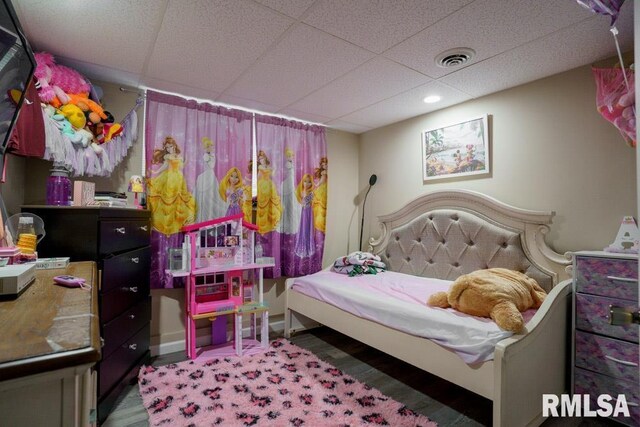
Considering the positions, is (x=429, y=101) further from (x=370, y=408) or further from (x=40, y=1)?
(x=40, y=1)

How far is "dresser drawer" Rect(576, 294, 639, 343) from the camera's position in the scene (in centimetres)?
163

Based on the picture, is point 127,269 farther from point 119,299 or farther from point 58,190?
point 58,190

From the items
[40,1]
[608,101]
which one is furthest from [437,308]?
[40,1]

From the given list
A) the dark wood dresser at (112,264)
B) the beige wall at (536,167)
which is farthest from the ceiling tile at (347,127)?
the dark wood dresser at (112,264)

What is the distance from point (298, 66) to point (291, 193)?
1.34 metres

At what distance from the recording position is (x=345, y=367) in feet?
7.84

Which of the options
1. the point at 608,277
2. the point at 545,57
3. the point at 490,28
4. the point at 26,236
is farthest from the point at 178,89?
the point at 608,277

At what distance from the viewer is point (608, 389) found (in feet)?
5.53

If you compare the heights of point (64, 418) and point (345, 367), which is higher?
point (64, 418)

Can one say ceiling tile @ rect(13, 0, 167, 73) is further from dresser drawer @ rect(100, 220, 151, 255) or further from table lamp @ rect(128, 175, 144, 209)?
dresser drawer @ rect(100, 220, 151, 255)

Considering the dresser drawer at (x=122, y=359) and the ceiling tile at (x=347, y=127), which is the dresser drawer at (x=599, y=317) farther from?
the dresser drawer at (x=122, y=359)

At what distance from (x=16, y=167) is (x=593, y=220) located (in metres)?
3.67

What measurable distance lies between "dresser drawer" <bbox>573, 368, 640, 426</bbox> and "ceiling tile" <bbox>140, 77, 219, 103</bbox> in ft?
10.4

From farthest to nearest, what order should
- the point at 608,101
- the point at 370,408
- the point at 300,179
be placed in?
1. the point at 300,179
2. the point at 370,408
3. the point at 608,101
